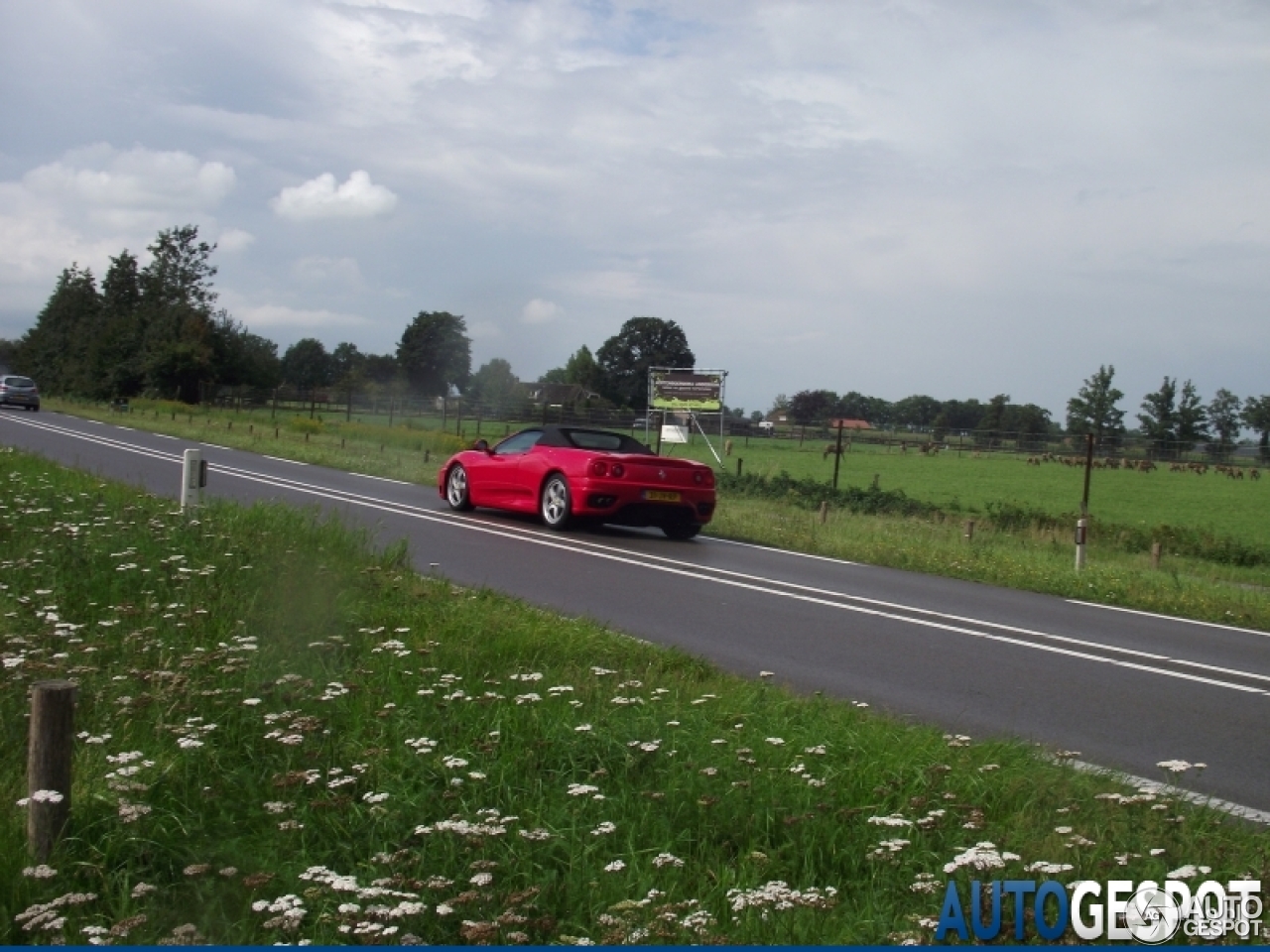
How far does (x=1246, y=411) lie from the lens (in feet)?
236

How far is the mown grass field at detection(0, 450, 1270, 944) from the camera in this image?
4.07 m

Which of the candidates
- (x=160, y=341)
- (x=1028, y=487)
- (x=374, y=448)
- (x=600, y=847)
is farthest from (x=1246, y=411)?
(x=600, y=847)

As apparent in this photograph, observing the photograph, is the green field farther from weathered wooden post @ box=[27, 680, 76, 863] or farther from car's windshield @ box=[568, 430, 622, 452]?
weathered wooden post @ box=[27, 680, 76, 863]

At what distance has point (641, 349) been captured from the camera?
89625mm

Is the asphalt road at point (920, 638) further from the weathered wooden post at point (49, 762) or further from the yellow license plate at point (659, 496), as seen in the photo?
the weathered wooden post at point (49, 762)

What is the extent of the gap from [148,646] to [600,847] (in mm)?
3476

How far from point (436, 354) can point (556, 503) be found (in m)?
44.2

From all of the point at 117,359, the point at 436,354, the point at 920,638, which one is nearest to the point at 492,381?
the point at 436,354

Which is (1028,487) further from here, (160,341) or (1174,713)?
(160,341)

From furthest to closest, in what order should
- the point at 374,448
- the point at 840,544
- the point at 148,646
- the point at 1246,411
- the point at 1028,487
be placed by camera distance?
the point at 1246,411 → the point at 1028,487 → the point at 374,448 → the point at 840,544 → the point at 148,646

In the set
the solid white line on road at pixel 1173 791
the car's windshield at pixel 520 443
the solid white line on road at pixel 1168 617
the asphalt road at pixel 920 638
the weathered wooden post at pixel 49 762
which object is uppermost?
the car's windshield at pixel 520 443

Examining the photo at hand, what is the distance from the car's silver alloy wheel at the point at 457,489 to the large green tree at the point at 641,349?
68.0m

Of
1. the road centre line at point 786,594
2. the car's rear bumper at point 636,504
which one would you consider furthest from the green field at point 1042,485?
the road centre line at point 786,594

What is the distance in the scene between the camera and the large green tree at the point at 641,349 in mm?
87562
